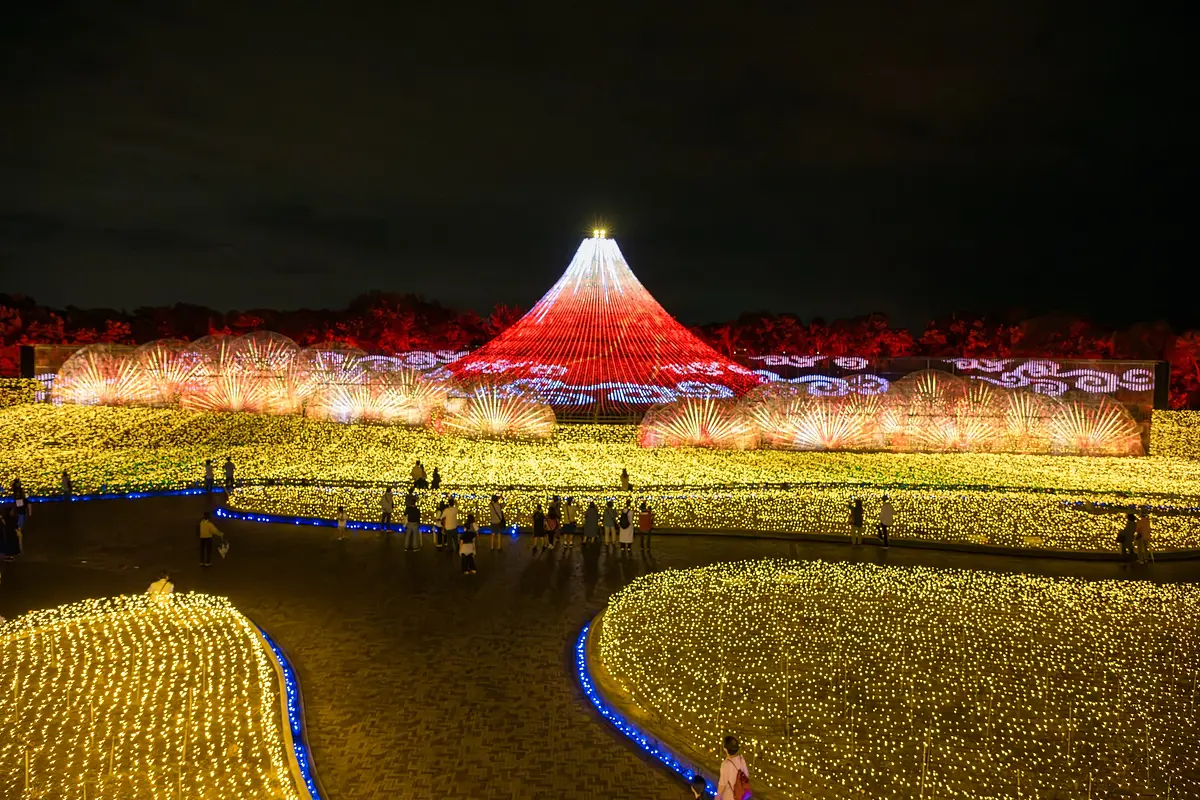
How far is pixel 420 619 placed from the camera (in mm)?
9555

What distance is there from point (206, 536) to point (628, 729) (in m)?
7.79

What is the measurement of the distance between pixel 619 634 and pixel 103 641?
567cm

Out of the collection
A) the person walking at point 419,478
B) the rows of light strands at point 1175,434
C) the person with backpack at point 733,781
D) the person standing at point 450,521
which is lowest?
the person with backpack at point 733,781

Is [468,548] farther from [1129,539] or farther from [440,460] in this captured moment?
[1129,539]

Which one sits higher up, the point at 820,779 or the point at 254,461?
the point at 254,461

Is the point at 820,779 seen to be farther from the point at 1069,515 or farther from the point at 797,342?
the point at 797,342

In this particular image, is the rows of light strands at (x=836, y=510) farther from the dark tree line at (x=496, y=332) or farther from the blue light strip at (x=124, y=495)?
the dark tree line at (x=496, y=332)

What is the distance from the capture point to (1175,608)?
416 inches

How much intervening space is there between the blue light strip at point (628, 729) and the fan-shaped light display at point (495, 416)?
1519cm

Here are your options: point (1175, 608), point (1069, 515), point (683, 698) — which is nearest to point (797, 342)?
point (1069, 515)

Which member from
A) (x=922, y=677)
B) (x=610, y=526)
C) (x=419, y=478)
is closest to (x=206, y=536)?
(x=419, y=478)

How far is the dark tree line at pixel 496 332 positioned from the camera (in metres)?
47.1

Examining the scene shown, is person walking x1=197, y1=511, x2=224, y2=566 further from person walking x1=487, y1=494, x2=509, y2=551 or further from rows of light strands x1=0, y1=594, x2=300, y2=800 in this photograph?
person walking x1=487, y1=494, x2=509, y2=551

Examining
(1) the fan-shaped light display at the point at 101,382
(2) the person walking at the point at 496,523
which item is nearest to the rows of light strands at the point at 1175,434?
(2) the person walking at the point at 496,523
